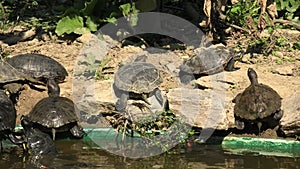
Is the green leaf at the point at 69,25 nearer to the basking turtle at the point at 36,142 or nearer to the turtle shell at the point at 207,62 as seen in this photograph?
the turtle shell at the point at 207,62

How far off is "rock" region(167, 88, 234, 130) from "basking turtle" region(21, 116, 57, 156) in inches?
63.1

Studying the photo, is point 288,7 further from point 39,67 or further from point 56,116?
point 56,116

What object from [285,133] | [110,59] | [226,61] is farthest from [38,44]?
[285,133]

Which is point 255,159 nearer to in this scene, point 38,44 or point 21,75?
point 21,75

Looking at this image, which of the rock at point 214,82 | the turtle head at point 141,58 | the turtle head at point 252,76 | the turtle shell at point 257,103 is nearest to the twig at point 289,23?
the rock at point 214,82

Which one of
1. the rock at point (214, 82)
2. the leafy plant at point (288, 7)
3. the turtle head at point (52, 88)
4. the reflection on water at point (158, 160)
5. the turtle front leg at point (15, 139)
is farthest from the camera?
the leafy plant at point (288, 7)

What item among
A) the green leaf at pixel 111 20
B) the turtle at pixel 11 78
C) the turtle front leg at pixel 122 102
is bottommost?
the turtle front leg at pixel 122 102

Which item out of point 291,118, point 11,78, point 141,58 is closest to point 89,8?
point 141,58

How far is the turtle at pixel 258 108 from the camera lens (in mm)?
6863

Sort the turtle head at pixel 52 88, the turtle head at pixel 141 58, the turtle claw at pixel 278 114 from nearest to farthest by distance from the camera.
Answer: the turtle claw at pixel 278 114, the turtle head at pixel 52 88, the turtle head at pixel 141 58

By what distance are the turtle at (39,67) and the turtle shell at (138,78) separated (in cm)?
101

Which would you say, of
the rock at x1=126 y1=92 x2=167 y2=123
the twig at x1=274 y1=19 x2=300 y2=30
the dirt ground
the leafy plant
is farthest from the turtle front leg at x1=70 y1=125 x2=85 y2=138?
the leafy plant

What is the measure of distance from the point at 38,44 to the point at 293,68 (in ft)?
13.8

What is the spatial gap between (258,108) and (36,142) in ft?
8.78
